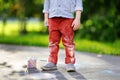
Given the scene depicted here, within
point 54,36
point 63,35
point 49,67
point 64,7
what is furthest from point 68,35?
point 49,67

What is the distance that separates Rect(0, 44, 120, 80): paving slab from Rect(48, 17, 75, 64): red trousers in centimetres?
30

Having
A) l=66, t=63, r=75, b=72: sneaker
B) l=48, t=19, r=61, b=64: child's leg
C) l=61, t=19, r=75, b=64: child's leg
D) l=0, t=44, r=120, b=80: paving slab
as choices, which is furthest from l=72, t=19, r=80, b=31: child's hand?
l=0, t=44, r=120, b=80: paving slab

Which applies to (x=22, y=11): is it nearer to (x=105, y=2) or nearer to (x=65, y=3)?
(x=105, y=2)

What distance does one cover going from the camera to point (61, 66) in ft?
27.3

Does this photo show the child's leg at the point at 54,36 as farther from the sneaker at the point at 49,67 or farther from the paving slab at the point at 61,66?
the paving slab at the point at 61,66

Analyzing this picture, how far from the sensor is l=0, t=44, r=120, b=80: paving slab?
7305mm

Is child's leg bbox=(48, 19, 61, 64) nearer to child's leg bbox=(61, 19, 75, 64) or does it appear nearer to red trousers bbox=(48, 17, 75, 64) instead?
red trousers bbox=(48, 17, 75, 64)

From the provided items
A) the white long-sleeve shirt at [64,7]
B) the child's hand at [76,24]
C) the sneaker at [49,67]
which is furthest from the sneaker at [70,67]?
the white long-sleeve shirt at [64,7]

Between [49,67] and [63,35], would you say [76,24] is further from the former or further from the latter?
[49,67]

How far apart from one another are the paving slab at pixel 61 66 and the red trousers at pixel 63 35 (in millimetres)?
302

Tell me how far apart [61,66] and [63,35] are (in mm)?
699

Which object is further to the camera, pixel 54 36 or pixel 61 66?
pixel 61 66

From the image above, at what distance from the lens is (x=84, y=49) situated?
1135 centimetres

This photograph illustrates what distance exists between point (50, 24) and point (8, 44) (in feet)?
14.8
